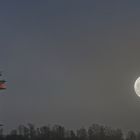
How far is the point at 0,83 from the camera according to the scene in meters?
132
